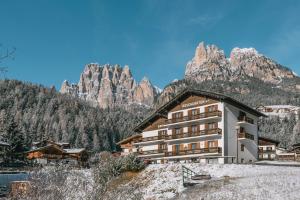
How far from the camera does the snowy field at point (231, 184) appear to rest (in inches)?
1299

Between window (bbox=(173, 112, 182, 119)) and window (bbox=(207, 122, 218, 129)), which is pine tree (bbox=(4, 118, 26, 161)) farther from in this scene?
window (bbox=(207, 122, 218, 129))

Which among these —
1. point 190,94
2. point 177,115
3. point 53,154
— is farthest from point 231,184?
point 53,154

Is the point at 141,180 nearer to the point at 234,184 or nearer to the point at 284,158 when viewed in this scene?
the point at 234,184

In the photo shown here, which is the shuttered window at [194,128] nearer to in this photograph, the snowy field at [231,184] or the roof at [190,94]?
the roof at [190,94]

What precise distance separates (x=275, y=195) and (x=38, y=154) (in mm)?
76328

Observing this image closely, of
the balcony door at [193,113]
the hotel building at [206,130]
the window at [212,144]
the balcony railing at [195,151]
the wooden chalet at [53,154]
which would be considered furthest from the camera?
the wooden chalet at [53,154]

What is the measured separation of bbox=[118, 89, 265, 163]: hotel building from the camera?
60.1 m

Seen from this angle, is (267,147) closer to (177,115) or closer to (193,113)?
(177,115)

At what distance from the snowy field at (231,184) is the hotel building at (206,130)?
1065cm

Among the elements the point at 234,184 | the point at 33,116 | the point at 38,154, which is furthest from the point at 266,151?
the point at 33,116

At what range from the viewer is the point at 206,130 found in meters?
61.4

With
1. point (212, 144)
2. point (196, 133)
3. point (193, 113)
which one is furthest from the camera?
point (193, 113)

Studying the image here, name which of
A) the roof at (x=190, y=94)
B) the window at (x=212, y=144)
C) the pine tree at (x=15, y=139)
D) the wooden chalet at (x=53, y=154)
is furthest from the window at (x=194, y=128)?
the pine tree at (x=15, y=139)

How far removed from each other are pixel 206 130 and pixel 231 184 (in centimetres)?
2485
